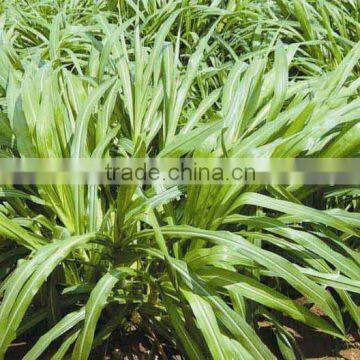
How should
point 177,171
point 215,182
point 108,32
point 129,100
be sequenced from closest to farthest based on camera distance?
point 215,182
point 177,171
point 129,100
point 108,32

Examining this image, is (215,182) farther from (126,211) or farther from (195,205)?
(126,211)

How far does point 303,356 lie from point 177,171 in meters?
0.59

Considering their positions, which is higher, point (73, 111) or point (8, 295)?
point (73, 111)

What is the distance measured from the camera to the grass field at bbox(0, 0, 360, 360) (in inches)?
50.9

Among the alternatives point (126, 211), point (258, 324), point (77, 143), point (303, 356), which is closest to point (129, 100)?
point (77, 143)

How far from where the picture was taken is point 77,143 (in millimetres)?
1596

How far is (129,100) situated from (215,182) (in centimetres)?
51

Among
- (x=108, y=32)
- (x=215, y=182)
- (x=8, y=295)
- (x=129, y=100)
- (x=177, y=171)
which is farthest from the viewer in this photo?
(x=108, y=32)

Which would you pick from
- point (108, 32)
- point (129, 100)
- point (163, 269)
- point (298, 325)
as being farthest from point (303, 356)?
point (108, 32)

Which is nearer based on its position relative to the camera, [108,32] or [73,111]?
[73,111]

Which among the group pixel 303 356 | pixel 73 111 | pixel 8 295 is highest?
pixel 73 111

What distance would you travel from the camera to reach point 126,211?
1.48m

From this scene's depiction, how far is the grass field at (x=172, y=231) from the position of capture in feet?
4.24

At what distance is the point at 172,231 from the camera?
1.38 meters
